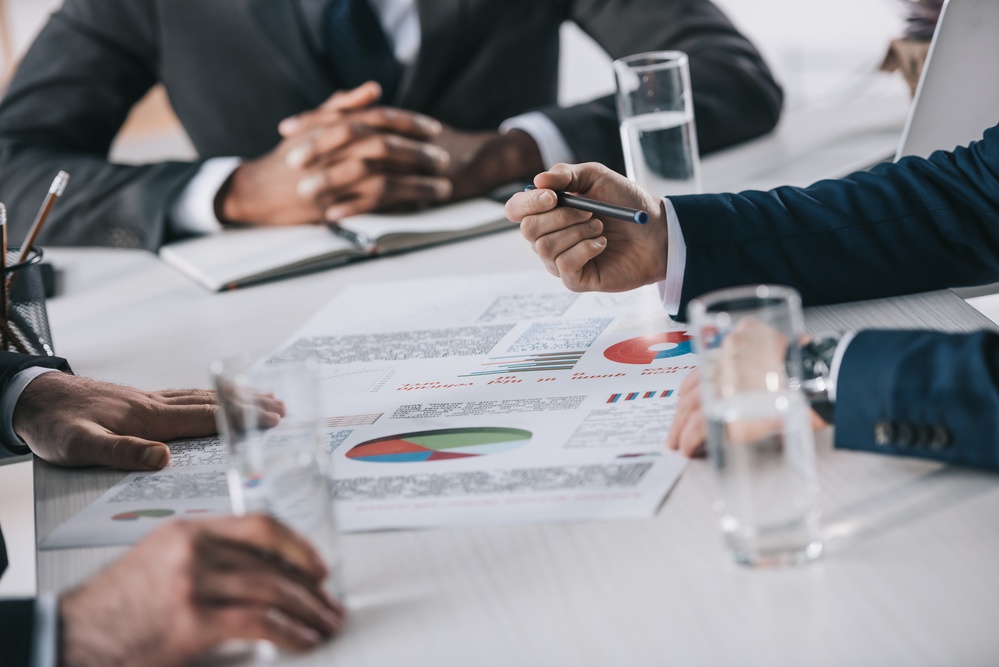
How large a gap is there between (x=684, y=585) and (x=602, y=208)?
464mm

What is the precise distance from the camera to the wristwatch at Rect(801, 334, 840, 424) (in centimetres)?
80

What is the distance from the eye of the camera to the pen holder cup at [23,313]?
114 centimetres

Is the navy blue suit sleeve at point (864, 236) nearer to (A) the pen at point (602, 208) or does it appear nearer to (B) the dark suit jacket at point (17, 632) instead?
(A) the pen at point (602, 208)

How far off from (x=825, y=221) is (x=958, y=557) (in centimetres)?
51

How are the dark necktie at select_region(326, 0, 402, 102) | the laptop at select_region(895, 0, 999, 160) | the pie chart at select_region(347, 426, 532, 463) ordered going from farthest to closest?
the dark necktie at select_region(326, 0, 402, 102), the laptop at select_region(895, 0, 999, 160), the pie chart at select_region(347, 426, 532, 463)

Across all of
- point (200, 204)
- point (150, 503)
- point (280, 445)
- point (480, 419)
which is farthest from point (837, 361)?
point (200, 204)

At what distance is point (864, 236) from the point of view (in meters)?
1.06

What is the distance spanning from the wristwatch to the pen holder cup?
78 cm

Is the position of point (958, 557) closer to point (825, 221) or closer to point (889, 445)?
point (889, 445)

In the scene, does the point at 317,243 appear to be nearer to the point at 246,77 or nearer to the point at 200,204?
the point at 200,204

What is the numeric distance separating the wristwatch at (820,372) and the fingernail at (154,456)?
52 centimetres

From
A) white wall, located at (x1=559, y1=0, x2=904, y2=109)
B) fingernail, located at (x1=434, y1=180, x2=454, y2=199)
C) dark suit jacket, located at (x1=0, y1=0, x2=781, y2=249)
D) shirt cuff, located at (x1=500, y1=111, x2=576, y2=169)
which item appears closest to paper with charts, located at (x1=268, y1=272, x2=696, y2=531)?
fingernail, located at (x1=434, y1=180, x2=454, y2=199)

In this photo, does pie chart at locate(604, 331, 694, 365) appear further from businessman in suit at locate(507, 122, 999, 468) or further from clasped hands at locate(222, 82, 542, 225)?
clasped hands at locate(222, 82, 542, 225)

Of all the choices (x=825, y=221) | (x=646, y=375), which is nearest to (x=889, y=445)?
(x=646, y=375)
